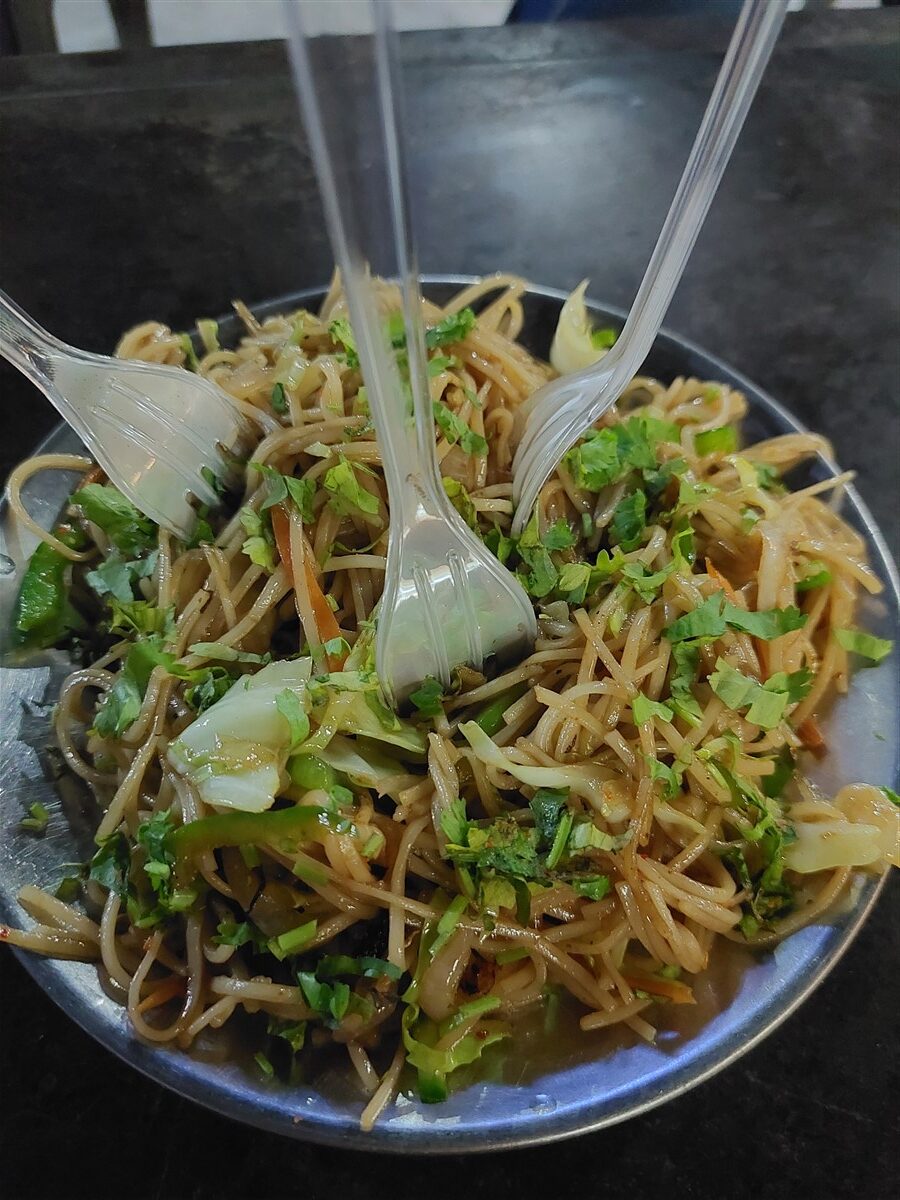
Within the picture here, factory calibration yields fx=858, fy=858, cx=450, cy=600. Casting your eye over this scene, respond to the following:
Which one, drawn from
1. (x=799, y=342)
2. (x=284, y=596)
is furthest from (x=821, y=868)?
(x=799, y=342)

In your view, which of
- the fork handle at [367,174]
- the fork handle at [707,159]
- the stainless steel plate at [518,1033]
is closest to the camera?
the fork handle at [367,174]

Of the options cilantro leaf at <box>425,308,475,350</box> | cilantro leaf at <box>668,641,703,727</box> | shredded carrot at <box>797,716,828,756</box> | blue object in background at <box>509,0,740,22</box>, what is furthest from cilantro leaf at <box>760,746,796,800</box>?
blue object in background at <box>509,0,740,22</box>

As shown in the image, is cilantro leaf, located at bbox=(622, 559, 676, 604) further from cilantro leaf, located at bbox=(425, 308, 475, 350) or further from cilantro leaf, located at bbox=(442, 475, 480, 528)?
cilantro leaf, located at bbox=(425, 308, 475, 350)

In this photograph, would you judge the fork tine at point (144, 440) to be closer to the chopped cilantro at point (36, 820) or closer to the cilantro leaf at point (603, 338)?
the chopped cilantro at point (36, 820)

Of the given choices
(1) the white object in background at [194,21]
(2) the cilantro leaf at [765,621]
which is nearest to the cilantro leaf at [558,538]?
(2) the cilantro leaf at [765,621]

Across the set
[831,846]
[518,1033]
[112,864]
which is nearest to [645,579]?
[831,846]

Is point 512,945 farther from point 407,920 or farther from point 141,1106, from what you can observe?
point 141,1106
